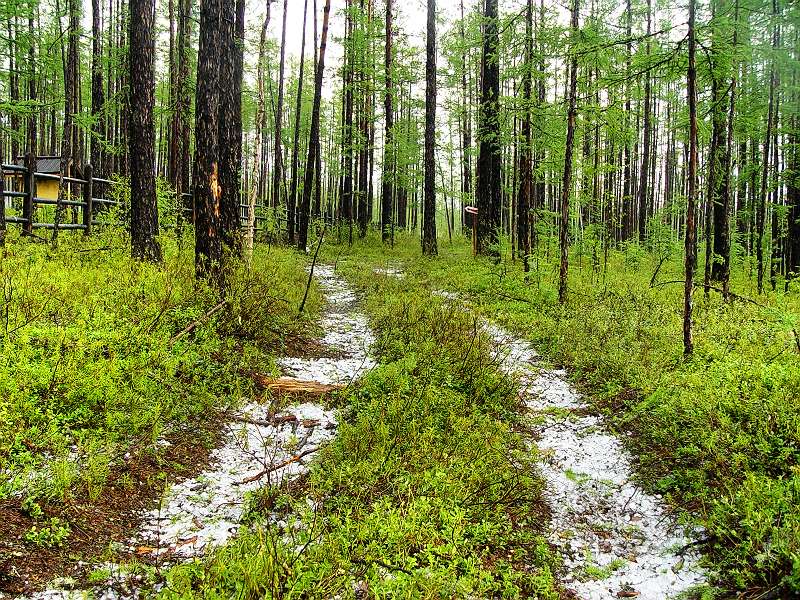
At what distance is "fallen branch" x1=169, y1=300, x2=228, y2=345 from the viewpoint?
19.8ft

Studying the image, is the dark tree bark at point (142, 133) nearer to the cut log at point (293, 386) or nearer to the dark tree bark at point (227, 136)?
the dark tree bark at point (227, 136)

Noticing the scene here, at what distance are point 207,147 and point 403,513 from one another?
23.6ft

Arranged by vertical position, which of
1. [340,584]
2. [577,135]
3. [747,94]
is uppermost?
[747,94]

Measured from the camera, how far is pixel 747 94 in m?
17.4

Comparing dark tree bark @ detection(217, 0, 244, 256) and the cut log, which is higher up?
dark tree bark @ detection(217, 0, 244, 256)

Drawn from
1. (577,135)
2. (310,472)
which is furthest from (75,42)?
(310,472)

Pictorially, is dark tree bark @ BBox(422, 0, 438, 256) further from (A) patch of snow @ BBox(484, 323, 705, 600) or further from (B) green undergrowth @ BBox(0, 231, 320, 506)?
(A) patch of snow @ BBox(484, 323, 705, 600)

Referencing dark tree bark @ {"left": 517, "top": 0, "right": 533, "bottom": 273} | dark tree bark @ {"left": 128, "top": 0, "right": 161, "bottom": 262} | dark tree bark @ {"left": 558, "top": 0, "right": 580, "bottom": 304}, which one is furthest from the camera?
dark tree bark @ {"left": 517, "top": 0, "right": 533, "bottom": 273}

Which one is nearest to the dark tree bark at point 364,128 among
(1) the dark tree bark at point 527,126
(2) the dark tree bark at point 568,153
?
(1) the dark tree bark at point 527,126

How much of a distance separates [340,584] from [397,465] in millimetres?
1500

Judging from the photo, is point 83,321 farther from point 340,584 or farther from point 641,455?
point 641,455

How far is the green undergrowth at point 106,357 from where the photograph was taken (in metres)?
3.78

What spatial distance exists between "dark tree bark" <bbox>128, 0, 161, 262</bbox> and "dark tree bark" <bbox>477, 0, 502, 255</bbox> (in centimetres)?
878

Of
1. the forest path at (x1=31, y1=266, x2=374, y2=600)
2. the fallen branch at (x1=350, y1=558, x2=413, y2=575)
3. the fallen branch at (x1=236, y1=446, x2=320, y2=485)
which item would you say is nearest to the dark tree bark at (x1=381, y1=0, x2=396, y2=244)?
the forest path at (x1=31, y1=266, x2=374, y2=600)
